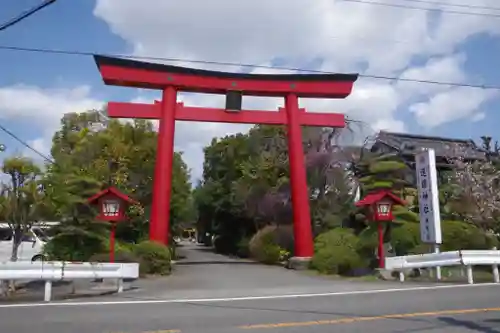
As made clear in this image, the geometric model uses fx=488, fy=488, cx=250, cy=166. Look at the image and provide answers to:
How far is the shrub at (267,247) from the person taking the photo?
82.5 ft

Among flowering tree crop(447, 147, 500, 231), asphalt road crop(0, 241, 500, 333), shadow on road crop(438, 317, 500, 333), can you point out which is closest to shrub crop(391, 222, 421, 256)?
asphalt road crop(0, 241, 500, 333)

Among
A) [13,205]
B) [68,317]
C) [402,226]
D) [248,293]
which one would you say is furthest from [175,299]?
[402,226]

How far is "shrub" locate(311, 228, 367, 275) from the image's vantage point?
57.3 feet

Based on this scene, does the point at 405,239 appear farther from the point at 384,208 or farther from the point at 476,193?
the point at 476,193

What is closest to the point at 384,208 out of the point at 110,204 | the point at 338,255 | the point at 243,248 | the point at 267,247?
the point at 338,255

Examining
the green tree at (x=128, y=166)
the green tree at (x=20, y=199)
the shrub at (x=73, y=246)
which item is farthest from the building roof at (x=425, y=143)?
the green tree at (x=20, y=199)

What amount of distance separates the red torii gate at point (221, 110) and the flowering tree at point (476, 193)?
725 cm

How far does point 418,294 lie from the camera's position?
11211mm

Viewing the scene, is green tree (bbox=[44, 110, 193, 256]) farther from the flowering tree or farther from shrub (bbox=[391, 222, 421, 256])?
the flowering tree

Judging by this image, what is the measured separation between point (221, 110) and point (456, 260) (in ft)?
37.6

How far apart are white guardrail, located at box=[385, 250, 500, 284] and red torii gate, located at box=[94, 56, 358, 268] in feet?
19.6

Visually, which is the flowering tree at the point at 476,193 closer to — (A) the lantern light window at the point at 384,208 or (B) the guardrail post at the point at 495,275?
(A) the lantern light window at the point at 384,208

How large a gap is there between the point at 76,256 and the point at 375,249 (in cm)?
1073

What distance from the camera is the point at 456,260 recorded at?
1363cm
